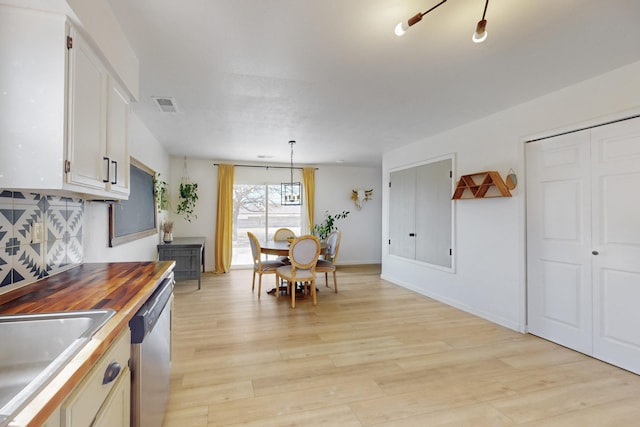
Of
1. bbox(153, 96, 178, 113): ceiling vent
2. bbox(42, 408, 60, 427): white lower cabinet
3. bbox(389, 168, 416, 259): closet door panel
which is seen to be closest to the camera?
bbox(42, 408, 60, 427): white lower cabinet

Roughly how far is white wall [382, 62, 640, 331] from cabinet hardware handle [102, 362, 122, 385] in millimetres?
3491

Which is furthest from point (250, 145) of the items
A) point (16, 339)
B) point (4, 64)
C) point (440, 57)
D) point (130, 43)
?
point (16, 339)

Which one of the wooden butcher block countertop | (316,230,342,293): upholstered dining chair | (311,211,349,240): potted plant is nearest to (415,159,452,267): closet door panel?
(316,230,342,293): upholstered dining chair

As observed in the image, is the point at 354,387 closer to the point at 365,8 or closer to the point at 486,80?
the point at 365,8

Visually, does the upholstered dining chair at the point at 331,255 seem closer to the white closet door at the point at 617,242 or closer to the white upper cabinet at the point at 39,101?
the white closet door at the point at 617,242

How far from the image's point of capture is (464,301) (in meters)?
3.72

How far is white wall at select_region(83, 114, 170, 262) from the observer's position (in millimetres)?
2221

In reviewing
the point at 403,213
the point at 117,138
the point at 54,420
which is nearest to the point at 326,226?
the point at 403,213

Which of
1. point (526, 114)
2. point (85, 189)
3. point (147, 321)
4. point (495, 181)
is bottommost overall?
point (147, 321)

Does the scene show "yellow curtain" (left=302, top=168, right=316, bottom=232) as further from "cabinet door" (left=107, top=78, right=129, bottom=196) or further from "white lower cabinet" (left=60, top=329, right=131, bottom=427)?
"white lower cabinet" (left=60, top=329, right=131, bottom=427)

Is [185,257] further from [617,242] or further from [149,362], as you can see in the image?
[617,242]

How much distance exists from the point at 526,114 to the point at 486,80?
0.88 metres

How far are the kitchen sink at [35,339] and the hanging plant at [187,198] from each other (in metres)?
5.04

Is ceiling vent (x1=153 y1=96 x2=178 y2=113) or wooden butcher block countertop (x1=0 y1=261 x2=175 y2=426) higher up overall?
ceiling vent (x1=153 y1=96 x2=178 y2=113)
